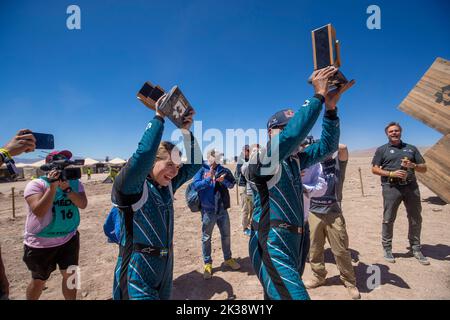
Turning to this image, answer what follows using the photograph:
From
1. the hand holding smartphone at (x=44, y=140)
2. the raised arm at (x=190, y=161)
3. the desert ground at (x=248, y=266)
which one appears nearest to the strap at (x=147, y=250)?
the raised arm at (x=190, y=161)

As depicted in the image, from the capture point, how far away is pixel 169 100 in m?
1.81

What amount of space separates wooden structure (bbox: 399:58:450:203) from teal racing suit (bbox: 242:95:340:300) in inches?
219

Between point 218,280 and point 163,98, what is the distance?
12.8ft

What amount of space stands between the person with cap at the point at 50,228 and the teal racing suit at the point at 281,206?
2546 millimetres

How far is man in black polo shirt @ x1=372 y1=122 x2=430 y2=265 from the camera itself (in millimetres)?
4657

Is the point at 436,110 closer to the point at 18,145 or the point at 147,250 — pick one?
the point at 147,250

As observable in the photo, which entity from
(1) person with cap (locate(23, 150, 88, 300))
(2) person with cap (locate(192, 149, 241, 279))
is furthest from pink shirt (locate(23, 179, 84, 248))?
(2) person with cap (locate(192, 149, 241, 279))

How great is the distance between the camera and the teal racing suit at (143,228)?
1587 millimetres

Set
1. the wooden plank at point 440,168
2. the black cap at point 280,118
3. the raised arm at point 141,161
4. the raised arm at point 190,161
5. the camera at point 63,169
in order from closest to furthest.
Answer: the raised arm at point 141,161 → the black cap at point 280,118 → the raised arm at point 190,161 → the camera at point 63,169 → the wooden plank at point 440,168

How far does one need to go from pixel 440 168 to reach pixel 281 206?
670 cm

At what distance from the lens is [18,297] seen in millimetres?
3939

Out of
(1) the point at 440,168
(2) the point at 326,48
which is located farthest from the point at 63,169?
(1) the point at 440,168

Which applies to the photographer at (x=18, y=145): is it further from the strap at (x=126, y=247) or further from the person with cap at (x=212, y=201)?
the person with cap at (x=212, y=201)

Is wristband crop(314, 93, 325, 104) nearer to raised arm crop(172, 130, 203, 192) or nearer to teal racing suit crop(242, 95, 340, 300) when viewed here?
teal racing suit crop(242, 95, 340, 300)
